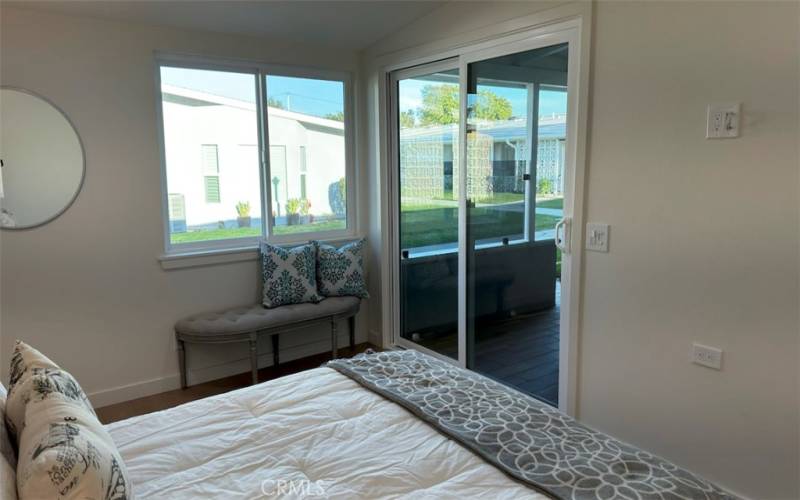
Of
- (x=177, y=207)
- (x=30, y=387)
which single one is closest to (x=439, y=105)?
(x=177, y=207)

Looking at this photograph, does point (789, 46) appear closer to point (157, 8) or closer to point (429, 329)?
point (429, 329)

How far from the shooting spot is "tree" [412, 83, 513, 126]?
10.4 ft

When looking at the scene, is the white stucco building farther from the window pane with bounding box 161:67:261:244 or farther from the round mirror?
the round mirror

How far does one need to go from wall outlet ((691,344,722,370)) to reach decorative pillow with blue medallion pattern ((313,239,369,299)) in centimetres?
232

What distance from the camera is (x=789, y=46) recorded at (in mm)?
1906

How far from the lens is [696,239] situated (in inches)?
88.6

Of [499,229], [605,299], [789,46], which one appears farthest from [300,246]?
[789,46]

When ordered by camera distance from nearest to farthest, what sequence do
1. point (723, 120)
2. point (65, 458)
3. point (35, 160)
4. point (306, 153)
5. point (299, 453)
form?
point (65, 458) < point (299, 453) < point (723, 120) < point (35, 160) < point (306, 153)

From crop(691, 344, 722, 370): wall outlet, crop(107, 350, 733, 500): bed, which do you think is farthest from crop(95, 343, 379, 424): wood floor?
crop(691, 344, 722, 370): wall outlet

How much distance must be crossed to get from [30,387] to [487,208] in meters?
2.57

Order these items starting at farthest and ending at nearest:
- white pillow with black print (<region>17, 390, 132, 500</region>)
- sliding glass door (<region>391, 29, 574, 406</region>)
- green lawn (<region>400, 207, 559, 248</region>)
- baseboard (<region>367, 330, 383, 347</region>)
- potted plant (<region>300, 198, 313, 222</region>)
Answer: baseboard (<region>367, 330, 383, 347</region>) → potted plant (<region>300, 198, 313, 222</region>) → green lawn (<region>400, 207, 559, 248</region>) → sliding glass door (<region>391, 29, 574, 406</region>) → white pillow with black print (<region>17, 390, 132, 500</region>)

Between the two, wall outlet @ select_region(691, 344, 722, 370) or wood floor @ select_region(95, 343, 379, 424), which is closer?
wall outlet @ select_region(691, 344, 722, 370)

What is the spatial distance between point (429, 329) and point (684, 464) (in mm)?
1980

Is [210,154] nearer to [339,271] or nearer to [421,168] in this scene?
[339,271]
